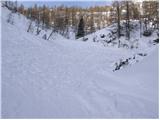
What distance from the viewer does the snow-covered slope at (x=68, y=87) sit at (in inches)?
260

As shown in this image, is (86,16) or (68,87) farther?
(86,16)

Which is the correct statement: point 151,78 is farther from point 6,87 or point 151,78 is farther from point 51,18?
point 51,18

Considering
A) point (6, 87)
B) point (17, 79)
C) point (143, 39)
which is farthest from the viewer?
point (143, 39)

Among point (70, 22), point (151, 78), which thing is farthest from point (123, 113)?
point (70, 22)

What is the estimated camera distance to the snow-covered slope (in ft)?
21.7

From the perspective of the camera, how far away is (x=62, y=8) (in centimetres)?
9975

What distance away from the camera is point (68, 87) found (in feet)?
27.9

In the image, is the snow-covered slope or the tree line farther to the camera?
the tree line

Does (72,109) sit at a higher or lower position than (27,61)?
lower

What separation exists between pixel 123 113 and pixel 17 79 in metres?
3.38

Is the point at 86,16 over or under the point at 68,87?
over

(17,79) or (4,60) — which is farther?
(4,60)

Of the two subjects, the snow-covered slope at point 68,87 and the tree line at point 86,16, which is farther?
the tree line at point 86,16

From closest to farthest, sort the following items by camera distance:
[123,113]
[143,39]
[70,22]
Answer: [123,113] → [143,39] → [70,22]
